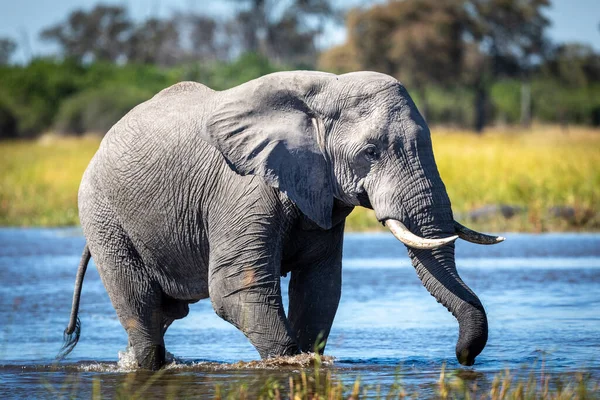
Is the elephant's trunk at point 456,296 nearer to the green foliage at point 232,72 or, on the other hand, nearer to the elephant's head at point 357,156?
the elephant's head at point 357,156

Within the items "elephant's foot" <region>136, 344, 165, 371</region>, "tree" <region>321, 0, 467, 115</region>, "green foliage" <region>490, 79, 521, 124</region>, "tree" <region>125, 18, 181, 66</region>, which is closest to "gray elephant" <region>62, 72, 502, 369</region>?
"elephant's foot" <region>136, 344, 165, 371</region>

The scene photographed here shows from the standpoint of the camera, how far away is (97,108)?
4372cm

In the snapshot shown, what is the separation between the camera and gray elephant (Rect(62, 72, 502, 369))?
6297 millimetres

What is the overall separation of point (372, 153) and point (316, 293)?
101 cm

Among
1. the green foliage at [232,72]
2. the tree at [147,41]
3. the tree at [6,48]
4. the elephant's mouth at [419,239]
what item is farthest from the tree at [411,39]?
the tree at [6,48]

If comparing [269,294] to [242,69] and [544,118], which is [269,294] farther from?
[544,118]

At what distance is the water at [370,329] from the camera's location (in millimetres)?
7148

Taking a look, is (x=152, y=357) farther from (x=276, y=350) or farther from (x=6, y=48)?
(x=6, y=48)

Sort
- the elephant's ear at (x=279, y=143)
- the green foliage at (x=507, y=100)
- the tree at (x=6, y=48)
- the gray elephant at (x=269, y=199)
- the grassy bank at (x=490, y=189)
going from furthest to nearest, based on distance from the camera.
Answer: the tree at (x=6, y=48), the green foliage at (x=507, y=100), the grassy bank at (x=490, y=189), the elephant's ear at (x=279, y=143), the gray elephant at (x=269, y=199)

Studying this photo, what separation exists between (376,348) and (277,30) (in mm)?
56229

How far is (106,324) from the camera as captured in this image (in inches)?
395

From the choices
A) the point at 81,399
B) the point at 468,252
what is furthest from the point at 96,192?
the point at 468,252

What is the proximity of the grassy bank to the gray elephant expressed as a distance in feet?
31.2

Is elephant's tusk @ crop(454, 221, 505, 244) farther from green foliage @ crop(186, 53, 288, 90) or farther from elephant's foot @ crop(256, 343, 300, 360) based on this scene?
green foliage @ crop(186, 53, 288, 90)
